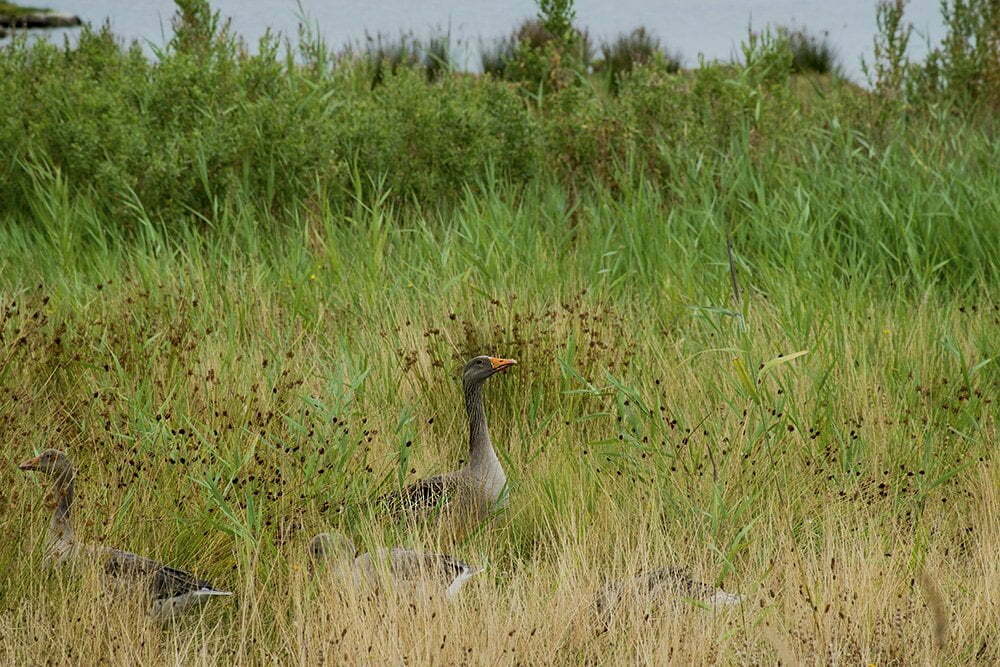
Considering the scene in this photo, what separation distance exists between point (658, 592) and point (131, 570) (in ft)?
5.42

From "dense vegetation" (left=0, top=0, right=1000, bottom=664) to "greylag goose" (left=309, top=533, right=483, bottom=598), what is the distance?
0.36 ft

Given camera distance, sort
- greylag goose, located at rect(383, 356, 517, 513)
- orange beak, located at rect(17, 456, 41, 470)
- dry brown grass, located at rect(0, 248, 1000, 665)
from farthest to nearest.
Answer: greylag goose, located at rect(383, 356, 517, 513) < orange beak, located at rect(17, 456, 41, 470) < dry brown grass, located at rect(0, 248, 1000, 665)

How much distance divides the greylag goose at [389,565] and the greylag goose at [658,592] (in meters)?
0.44

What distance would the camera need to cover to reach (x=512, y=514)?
4738 mm

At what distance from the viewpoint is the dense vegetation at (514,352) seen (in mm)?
3666

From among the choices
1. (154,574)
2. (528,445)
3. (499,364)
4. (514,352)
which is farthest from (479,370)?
(154,574)

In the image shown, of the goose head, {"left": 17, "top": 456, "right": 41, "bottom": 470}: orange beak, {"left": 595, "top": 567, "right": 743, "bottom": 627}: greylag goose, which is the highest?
the goose head

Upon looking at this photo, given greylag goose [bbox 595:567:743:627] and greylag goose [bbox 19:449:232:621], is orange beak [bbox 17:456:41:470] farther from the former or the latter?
greylag goose [bbox 595:567:743:627]

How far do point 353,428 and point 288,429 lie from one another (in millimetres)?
278

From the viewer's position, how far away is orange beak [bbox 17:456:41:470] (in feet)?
13.9

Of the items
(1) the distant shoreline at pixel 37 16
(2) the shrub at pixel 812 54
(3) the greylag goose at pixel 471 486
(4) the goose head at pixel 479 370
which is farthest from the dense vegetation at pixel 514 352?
(1) the distant shoreline at pixel 37 16

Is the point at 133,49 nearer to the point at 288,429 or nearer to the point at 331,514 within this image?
the point at 288,429

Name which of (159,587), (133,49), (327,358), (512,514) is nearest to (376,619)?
(159,587)

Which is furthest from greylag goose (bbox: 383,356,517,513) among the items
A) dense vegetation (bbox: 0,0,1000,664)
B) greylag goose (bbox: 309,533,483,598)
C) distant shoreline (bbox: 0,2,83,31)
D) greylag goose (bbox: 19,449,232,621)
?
distant shoreline (bbox: 0,2,83,31)
